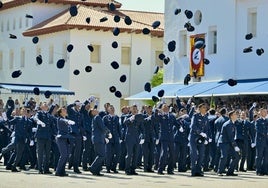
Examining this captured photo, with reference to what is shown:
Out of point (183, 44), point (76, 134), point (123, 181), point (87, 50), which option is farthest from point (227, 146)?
point (87, 50)

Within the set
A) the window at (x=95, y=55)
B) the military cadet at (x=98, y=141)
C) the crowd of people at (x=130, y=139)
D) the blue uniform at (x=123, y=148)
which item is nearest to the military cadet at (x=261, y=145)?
the crowd of people at (x=130, y=139)

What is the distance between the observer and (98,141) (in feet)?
84.4

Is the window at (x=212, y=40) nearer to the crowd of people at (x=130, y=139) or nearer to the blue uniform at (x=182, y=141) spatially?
the crowd of people at (x=130, y=139)

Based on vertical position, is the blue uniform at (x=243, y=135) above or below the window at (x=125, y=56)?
below

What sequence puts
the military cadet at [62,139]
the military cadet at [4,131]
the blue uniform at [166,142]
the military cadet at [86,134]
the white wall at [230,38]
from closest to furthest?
the military cadet at [62,139], the blue uniform at [166,142], the military cadet at [86,134], the military cadet at [4,131], the white wall at [230,38]

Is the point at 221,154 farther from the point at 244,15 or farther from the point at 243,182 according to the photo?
the point at 244,15

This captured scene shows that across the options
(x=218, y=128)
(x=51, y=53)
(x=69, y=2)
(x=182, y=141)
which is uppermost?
(x=69, y=2)

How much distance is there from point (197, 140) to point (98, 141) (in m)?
2.87

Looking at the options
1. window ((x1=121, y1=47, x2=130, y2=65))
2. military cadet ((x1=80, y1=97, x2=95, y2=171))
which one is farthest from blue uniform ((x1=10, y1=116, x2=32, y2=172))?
window ((x1=121, y1=47, x2=130, y2=65))

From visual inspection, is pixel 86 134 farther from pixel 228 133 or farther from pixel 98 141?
pixel 228 133

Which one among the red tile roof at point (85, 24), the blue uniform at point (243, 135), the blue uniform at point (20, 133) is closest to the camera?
the blue uniform at point (20, 133)

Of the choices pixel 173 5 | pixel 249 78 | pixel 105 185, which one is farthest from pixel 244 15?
pixel 105 185

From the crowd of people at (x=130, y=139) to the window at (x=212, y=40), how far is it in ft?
55.0

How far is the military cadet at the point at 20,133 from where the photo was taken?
2652cm
